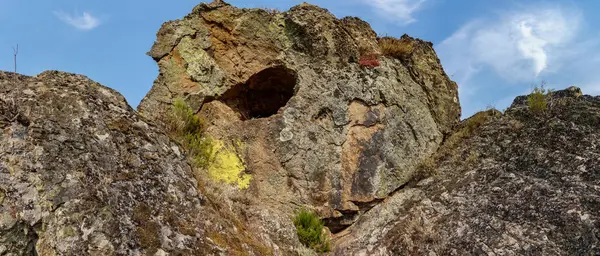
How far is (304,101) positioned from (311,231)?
2920 mm

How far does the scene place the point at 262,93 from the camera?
1142cm

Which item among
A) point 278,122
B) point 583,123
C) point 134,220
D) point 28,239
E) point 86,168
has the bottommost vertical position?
point 28,239

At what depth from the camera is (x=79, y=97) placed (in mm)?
7105

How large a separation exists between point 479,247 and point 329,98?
4.36 m

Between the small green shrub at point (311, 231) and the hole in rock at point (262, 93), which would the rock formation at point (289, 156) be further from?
the small green shrub at point (311, 231)

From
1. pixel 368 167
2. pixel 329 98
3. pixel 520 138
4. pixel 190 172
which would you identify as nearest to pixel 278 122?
pixel 329 98

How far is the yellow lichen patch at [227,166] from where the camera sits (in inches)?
349

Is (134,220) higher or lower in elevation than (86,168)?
lower

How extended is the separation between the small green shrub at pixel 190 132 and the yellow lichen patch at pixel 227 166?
13 cm

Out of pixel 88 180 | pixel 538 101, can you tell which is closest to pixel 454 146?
pixel 538 101

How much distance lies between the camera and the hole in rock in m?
10.6

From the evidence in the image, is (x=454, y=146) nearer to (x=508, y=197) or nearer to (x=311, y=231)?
(x=508, y=197)

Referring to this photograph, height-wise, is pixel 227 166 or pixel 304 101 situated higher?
pixel 304 101

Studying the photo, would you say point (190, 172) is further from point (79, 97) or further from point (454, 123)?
point (454, 123)
